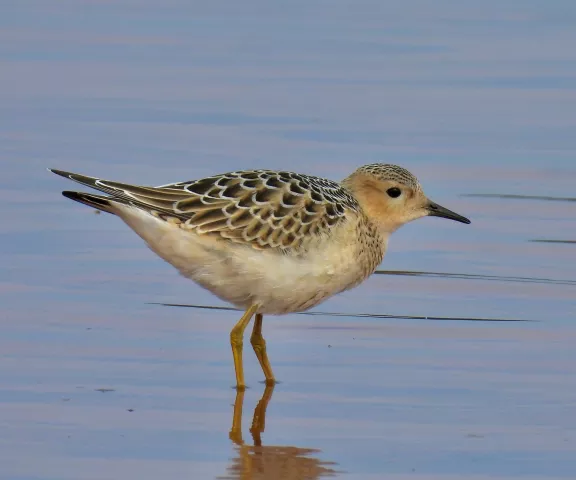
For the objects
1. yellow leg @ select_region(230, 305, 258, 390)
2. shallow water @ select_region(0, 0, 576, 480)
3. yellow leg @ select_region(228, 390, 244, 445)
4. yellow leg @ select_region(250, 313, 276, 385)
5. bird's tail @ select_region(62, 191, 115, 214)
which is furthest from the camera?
yellow leg @ select_region(250, 313, 276, 385)

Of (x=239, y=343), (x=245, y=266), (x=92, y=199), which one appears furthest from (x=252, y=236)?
(x=92, y=199)

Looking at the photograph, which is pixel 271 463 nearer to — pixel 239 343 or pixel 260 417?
pixel 260 417

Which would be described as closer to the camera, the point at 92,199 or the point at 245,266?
the point at 92,199

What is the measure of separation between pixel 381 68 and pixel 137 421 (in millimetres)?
9596

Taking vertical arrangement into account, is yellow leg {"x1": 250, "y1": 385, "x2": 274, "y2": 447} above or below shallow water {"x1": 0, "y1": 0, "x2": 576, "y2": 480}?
below

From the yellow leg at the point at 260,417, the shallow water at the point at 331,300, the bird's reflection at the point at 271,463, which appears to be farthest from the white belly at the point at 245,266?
the bird's reflection at the point at 271,463

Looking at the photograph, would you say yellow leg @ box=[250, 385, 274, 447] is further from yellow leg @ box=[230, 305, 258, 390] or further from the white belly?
the white belly

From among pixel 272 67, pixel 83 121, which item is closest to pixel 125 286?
pixel 83 121

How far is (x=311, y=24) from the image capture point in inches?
766

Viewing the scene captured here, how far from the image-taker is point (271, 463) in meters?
8.12

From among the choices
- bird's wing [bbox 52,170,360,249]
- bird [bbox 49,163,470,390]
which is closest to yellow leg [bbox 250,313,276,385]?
bird [bbox 49,163,470,390]

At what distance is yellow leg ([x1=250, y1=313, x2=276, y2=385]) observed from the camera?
31.6 ft

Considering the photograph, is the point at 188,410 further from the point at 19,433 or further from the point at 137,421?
the point at 19,433

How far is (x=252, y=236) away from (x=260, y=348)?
28.4 inches
